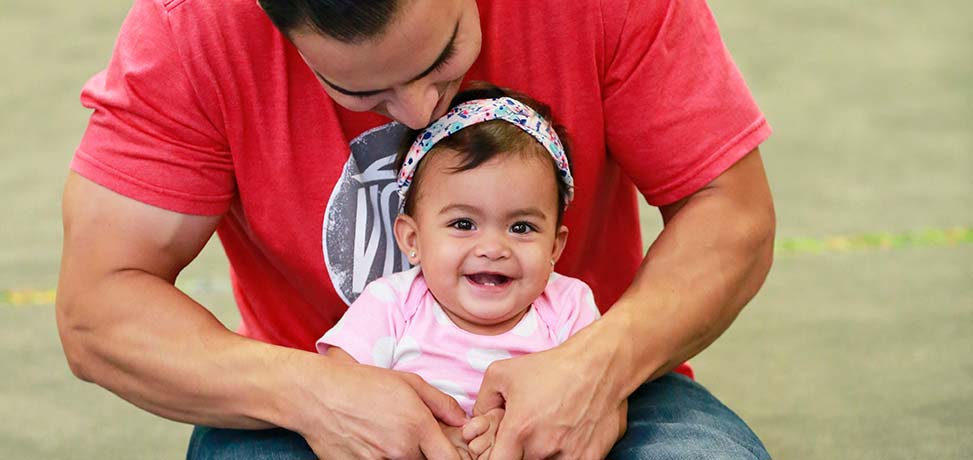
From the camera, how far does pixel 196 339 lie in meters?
1.70

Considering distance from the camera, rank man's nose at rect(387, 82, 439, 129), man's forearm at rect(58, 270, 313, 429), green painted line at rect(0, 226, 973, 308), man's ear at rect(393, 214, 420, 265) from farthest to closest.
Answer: green painted line at rect(0, 226, 973, 308), man's ear at rect(393, 214, 420, 265), man's forearm at rect(58, 270, 313, 429), man's nose at rect(387, 82, 439, 129)

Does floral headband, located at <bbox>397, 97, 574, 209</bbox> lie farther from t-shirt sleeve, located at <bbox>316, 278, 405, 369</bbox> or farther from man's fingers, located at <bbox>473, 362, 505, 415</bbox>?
man's fingers, located at <bbox>473, 362, 505, 415</bbox>

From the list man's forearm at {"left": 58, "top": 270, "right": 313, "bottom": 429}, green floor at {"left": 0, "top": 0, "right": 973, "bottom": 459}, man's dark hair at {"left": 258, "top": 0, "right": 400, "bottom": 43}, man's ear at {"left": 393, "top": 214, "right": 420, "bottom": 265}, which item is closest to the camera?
man's dark hair at {"left": 258, "top": 0, "right": 400, "bottom": 43}

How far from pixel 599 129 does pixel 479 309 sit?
0.98ft

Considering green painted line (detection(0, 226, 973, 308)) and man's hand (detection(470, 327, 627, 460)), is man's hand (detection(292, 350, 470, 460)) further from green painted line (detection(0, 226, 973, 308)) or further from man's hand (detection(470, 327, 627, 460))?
green painted line (detection(0, 226, 973, 308))

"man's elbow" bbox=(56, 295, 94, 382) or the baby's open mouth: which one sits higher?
the baby's open mouth

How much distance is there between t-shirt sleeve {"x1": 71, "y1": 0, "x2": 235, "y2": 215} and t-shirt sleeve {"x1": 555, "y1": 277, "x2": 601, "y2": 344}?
1.63 feet

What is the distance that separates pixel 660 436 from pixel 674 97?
17.3 inches

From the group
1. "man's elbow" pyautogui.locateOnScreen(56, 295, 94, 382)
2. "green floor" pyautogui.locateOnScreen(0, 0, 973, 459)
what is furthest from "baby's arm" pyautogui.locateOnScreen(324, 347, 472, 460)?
"green floor" pyautogui.locateOnScreen(0, 0, 973, 459)

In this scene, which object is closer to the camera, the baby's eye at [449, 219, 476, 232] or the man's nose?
the man's nose

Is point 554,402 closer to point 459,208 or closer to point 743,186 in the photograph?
point 459,208

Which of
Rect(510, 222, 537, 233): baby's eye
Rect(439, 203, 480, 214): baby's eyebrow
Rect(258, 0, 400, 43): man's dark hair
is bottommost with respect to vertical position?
Rect(510, 222, 537, 233): baby's eye

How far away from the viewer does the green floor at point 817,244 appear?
106 inches

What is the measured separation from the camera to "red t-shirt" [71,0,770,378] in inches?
66.7
